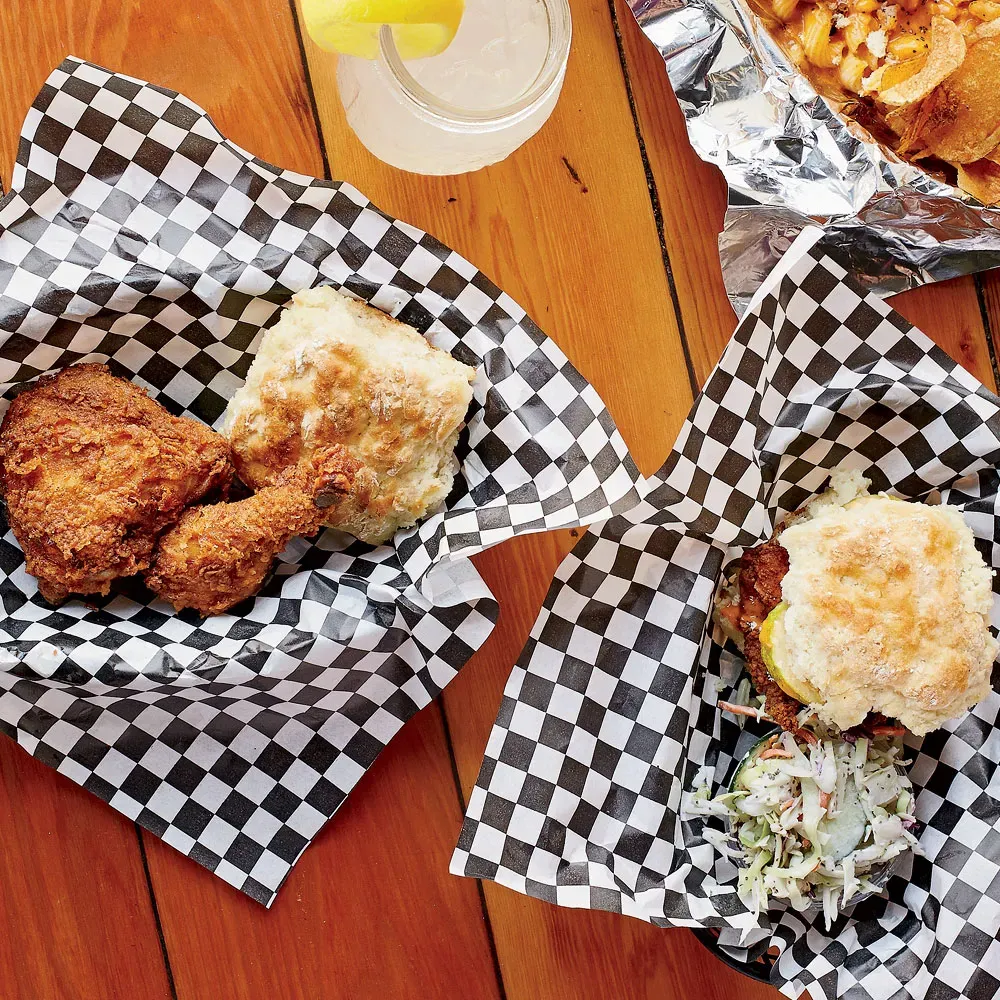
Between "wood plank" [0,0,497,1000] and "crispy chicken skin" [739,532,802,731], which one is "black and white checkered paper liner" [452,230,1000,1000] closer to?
"crispy chicken skin" [739,532,802,731]

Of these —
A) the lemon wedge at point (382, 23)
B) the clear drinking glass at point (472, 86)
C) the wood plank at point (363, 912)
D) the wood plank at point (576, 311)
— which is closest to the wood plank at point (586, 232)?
the wood plank at point (576, 311)

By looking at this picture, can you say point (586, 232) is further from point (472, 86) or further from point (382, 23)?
point (382, 23)

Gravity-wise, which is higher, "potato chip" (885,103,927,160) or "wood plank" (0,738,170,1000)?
"potato chip" (885,103,927,160)

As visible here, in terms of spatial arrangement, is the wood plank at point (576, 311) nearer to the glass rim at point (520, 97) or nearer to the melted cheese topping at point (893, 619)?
the glass rim at point (520, 97)

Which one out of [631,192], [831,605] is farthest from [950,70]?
[831,605]

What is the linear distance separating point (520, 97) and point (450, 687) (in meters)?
1.08

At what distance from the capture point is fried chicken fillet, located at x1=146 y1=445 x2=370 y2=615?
1.64m

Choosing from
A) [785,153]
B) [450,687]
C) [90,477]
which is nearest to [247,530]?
[90,477]

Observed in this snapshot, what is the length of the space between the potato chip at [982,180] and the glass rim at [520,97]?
2.50 ft

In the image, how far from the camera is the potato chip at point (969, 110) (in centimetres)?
175

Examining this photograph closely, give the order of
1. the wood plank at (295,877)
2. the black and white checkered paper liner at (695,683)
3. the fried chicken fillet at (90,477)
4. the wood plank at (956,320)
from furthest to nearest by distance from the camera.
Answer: the wood plank at (956,320), the wood plank at (295,877), the black and white checkered paper liner at (695,683), the fried chicken fillet at (90,477)

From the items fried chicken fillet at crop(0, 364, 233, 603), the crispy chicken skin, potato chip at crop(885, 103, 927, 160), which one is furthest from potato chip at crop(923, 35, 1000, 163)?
fried chicken fillet at crop(0, 364, 233, 603)

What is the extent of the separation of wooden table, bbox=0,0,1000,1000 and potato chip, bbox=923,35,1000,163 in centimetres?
27

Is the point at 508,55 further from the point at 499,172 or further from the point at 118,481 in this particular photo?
the point at 118,481
